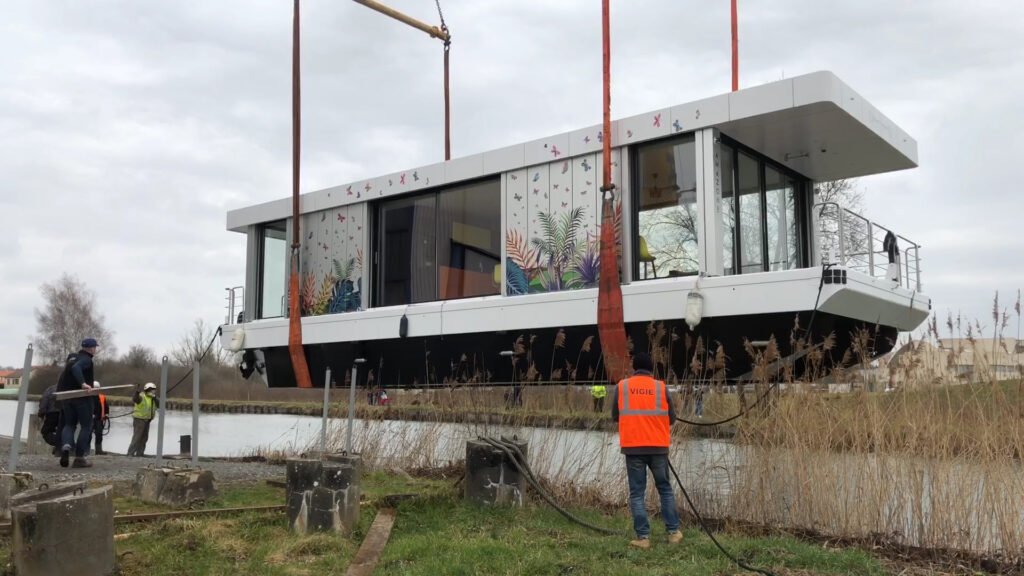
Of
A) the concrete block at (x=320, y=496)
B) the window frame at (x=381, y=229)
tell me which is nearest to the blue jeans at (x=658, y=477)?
the concrete block at (x=320, y=496)

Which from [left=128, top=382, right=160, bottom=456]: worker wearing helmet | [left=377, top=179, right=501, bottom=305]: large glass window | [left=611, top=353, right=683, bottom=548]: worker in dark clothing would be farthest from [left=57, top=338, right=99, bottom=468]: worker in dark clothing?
[left=128, top=382, right=160, bottom=456]: worker wearing helmet

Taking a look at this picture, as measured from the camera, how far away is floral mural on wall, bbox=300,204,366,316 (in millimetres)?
12656

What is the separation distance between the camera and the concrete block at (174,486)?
7273 mm

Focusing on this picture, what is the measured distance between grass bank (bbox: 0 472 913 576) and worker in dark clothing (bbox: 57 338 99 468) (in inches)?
101

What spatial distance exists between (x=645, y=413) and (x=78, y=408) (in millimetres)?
6463

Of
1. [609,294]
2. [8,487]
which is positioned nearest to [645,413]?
[609,294]

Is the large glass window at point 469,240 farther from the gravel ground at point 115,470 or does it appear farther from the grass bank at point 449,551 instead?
the grass bank at point 449,551

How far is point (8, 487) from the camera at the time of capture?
20.4 feet

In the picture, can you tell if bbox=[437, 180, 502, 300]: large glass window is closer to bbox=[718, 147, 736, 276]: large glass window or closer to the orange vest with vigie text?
bbox=[718, 147, 736, 276]: large glass window

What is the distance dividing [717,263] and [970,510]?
3399 millimetres

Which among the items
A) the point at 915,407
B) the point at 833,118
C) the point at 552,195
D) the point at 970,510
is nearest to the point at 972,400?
the point at 915,407

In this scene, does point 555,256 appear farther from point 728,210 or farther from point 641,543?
point 641,543

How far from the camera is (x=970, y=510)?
22.2ft

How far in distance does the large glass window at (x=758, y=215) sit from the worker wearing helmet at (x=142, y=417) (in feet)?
37.2
